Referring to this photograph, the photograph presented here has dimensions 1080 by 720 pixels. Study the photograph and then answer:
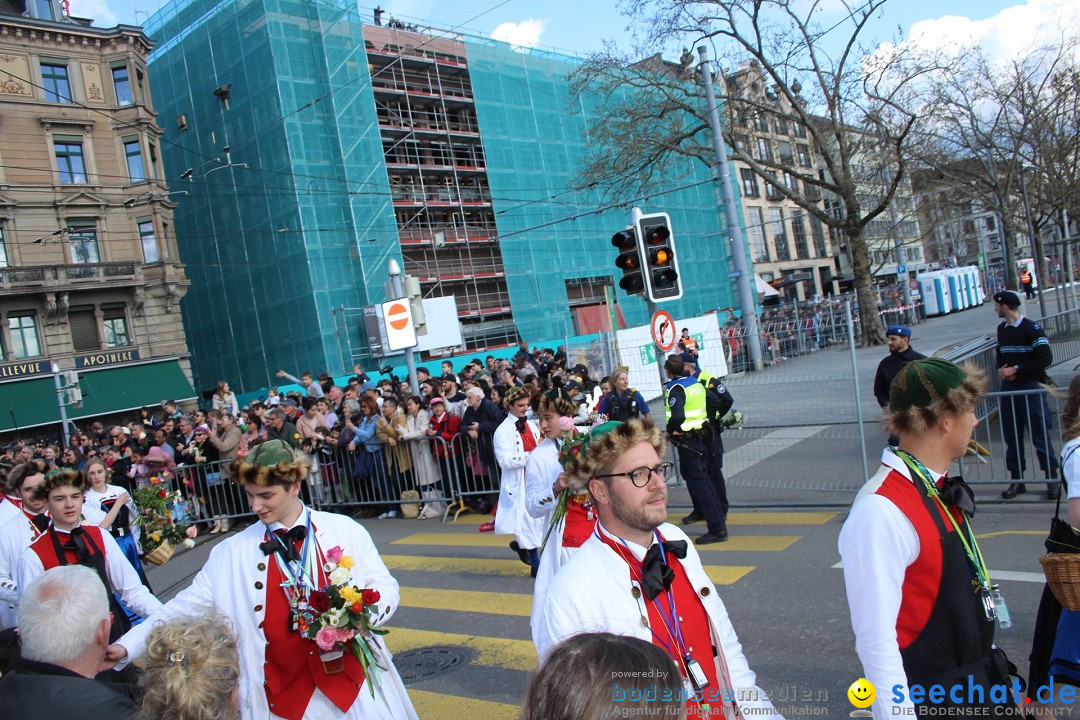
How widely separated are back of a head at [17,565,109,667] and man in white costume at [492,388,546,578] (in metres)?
4.38

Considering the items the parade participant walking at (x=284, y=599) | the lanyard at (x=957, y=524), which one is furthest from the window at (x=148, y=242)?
the lanyard at (x=957, y=524)

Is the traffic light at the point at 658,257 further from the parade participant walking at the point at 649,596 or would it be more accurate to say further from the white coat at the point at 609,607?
the white coat at the point at 609,607

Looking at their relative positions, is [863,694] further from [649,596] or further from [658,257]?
[658,257]

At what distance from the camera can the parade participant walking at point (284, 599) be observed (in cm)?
328

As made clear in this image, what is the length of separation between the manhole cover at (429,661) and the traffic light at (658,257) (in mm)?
5514

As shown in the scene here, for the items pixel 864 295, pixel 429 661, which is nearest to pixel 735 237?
pixel 864 295

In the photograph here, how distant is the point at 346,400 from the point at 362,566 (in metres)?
11.5

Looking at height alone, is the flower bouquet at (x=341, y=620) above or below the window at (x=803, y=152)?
below

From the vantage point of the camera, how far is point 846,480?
9.45 meters

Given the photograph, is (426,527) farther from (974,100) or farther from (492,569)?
(974,100)

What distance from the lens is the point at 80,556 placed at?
179 inches

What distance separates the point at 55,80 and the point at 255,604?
3643cm

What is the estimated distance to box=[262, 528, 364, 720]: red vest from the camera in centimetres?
326

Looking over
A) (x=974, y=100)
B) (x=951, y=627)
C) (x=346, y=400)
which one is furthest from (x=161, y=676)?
(x=974, y=100)
